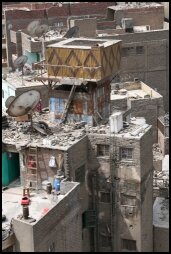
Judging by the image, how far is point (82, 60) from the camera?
1214 inches

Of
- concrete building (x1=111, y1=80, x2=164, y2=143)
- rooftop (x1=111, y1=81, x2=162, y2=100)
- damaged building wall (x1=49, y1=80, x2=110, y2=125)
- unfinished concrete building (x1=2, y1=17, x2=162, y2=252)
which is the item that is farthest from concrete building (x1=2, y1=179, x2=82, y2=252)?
rooftop (x1=111, y1=81, x2=162, y2=100)

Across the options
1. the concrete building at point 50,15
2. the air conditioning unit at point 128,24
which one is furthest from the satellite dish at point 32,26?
the air conditioning unit at point 128,24

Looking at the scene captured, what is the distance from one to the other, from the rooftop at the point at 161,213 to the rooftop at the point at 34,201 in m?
8.16

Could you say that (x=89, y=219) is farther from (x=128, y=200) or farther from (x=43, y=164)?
(x=43, y=164)

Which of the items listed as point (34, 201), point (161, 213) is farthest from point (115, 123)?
point (161, 213)

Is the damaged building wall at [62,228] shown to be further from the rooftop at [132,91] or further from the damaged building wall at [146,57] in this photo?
the damaged building wall at [146,57]

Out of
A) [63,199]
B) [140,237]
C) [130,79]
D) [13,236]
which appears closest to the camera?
[13,236]

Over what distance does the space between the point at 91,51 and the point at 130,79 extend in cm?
2253

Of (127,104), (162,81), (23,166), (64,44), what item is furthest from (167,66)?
(23,166)

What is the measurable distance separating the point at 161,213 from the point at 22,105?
10808 millimetres

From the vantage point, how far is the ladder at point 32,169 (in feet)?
94.5

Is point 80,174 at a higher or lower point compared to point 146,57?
lower

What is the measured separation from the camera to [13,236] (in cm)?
2375

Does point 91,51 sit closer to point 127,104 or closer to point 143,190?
point 143,190
